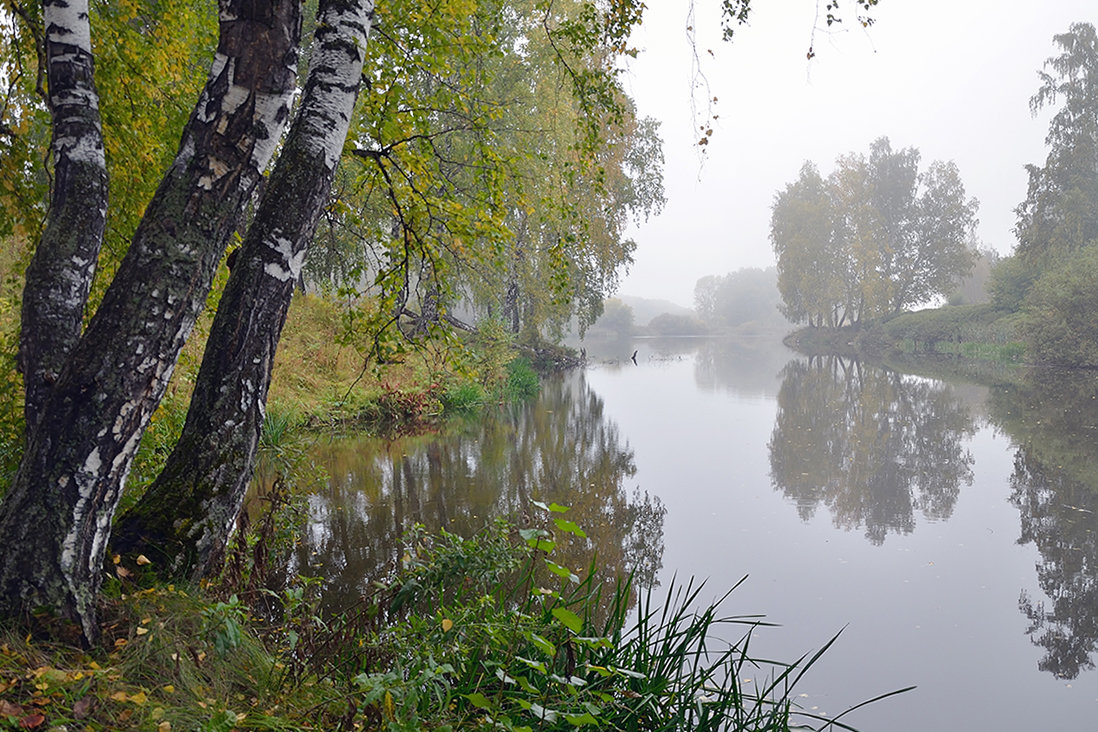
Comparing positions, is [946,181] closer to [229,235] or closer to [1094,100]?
[1094,100]

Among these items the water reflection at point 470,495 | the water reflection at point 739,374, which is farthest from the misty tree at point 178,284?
the water reflection at point 739,374

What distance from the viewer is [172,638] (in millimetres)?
2297

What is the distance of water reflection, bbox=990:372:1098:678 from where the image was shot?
14.4 ft

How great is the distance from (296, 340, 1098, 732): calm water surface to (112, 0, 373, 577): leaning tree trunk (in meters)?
2.03

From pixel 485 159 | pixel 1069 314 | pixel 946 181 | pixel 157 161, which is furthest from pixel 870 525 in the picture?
pixel 946 181

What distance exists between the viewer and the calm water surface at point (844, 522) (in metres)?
4.05

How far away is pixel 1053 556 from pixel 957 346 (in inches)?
1305

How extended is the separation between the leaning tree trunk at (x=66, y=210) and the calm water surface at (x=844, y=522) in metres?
2.37

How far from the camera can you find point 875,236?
42.3 metres

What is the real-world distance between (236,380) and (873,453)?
978cm

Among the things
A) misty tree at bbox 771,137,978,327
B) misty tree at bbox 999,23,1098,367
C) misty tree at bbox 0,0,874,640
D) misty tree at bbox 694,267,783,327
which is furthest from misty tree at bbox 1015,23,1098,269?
misty tree at bbox 694,267,783,327

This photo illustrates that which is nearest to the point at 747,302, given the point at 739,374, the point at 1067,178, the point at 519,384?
the point at 1067,178

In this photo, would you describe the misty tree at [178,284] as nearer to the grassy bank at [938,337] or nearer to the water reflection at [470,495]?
the water reflection at [470,495]

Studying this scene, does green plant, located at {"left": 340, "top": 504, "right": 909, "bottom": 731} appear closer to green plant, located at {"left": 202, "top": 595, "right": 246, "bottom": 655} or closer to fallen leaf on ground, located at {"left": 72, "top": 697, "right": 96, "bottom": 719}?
green plant, located at {"left": 202, "top": 595, "right": 246, "bottom": 655}
